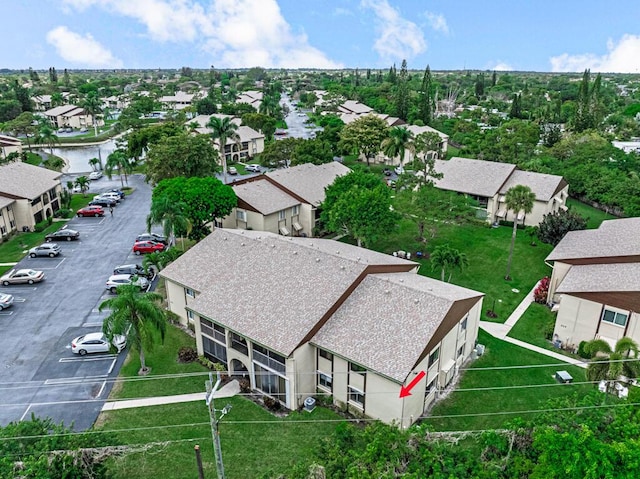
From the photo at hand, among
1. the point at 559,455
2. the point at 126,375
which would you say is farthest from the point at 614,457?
the point at 126,375

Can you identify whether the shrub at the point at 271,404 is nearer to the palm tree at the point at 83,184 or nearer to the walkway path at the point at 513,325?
the walkway path at the point at 513,325

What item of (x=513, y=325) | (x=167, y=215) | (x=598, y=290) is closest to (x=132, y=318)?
(x=167, y=215)

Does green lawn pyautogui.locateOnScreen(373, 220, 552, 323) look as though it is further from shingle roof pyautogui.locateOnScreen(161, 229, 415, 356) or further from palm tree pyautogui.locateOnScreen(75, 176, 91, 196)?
palm tree pyautogui.locateOnScreen(75, 176, 91, 196)

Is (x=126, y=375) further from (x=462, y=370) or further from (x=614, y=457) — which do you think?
(x=614, y=457)

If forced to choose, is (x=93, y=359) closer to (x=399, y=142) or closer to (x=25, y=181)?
(x=25, y=181)

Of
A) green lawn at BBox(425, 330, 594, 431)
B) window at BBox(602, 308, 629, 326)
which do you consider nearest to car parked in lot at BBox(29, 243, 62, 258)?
green lawn at BBox(425, 330, 594, 431)
